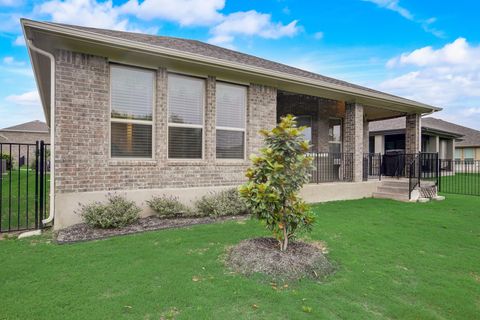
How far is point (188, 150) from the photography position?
7.04 meters

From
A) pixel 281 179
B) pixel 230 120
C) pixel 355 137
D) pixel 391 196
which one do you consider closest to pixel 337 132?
pixel 355 137

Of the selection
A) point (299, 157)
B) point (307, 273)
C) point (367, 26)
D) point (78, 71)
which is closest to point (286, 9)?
point (367, 26)

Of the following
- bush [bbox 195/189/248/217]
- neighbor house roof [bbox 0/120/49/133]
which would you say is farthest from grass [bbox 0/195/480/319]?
neighbor house roof [bbox 0/120/49/133]

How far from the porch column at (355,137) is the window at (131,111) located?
6969mm

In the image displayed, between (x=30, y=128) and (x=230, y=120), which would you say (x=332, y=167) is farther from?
(x=30, y=128)

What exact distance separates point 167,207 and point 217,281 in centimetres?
329

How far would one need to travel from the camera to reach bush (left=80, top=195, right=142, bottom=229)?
Answer: 534 centimetres

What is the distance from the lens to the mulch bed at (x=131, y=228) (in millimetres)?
4919

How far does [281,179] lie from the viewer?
367 cm

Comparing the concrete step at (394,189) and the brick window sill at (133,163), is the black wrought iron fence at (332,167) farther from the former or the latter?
Result: the brick window sill at (133,163)

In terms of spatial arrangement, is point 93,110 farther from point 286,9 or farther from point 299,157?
point 286,9

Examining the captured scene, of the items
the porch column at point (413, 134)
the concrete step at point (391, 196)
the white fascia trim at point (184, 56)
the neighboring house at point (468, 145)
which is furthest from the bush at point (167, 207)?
the neighboring house at point (468, 145)

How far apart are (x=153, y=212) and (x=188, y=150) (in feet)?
5.55

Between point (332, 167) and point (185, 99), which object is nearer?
point (185, 99)
